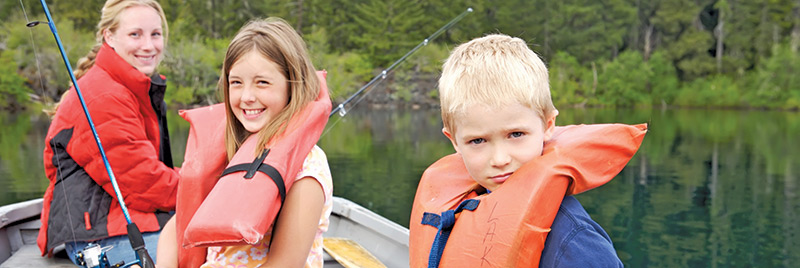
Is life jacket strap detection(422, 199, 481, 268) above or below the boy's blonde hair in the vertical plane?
below

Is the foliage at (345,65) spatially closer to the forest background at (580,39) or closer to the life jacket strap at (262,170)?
the forest background at (580,39)

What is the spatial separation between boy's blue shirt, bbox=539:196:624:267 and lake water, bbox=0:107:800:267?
212cm

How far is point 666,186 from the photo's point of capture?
12.3 m

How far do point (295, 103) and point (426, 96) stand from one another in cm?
3339

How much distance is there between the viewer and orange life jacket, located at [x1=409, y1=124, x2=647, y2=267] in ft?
4.58

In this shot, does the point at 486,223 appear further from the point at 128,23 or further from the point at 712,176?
the point at 712,176

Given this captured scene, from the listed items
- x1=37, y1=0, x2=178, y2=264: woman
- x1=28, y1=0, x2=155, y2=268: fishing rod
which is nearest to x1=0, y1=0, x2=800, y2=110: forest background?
→ x1=37, y1=0, x2=178, y2=264: woman

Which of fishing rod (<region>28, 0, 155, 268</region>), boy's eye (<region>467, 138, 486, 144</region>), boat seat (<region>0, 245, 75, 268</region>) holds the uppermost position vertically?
boy's eye (<region>467, 138, 486, 144</region>)

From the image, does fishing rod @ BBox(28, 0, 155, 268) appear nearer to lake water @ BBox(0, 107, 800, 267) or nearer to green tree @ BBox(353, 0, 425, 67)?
lake water @ BBox(0, 107, 800, 267)

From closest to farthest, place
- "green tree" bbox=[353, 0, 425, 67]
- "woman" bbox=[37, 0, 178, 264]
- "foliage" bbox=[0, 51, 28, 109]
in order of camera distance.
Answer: "woman" bbox=[37, 0, 178, 264] < "foliage" bbox=[0, 51, 28, 109] < "green tree" bbox=[353, 0, 425, 67]

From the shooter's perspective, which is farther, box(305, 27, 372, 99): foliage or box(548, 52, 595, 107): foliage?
box(548, 52, 595, 107): foliage

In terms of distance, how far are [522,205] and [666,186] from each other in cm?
1174

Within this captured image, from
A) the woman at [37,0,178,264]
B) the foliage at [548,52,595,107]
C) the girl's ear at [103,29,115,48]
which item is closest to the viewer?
the woman at [37,0,178,264]

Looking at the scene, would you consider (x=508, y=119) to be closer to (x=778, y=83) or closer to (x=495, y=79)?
(x=495, y=79)
